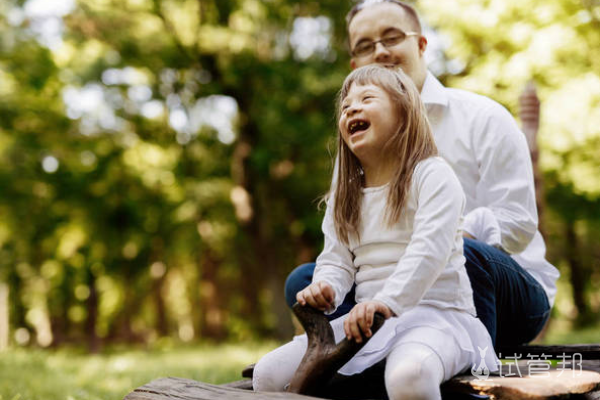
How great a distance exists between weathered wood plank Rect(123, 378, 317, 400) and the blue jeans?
1.99 feet

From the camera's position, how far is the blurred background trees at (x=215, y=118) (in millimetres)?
7648

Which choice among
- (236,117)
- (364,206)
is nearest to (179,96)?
(236,117)

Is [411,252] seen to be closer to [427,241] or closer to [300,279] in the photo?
[427,241]

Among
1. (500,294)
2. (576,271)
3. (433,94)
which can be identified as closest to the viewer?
(500,294)

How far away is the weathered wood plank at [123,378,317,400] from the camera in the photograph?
1.74 meters

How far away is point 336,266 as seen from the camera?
84.0 inches

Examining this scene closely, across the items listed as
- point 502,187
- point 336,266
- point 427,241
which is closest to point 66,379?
point 336,266

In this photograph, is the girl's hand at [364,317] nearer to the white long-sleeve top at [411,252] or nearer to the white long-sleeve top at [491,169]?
the white long-sleeve top at [411,252]

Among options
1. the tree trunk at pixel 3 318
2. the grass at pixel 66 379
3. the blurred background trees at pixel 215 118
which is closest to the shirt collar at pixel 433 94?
the grass at pixel 66 379

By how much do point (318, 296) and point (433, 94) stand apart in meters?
1.40

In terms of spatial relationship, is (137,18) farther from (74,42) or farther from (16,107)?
(16,107)

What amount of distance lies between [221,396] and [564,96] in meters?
6.71

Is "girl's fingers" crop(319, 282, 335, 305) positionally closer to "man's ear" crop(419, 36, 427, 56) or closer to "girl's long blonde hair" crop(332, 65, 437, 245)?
"girl's long blonde hair" crop(332, 65, 437, 245)

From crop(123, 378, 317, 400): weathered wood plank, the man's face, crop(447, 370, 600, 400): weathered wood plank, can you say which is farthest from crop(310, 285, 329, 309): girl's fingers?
the man's face
